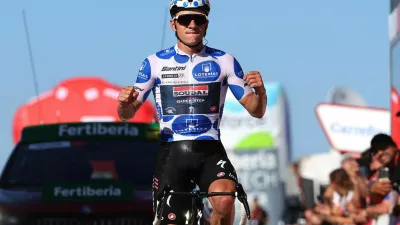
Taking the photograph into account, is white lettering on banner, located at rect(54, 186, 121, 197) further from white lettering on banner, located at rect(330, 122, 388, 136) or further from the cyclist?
white lettering on banner, located at rect(330, 122, 388, 136)

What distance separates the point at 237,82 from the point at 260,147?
1015 inches

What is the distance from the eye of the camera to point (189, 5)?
29.3 feet

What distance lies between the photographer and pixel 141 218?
1177cm

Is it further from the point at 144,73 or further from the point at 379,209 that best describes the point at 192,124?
the point at 379,209

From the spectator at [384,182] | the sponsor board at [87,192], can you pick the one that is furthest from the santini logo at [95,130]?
the spectator at [384,182]

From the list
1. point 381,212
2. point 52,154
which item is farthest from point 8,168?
point 381,212

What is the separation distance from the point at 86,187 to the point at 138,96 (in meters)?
3.10

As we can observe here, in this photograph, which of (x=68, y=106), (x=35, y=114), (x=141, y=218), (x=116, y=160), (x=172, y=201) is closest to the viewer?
(x=172, y=201)

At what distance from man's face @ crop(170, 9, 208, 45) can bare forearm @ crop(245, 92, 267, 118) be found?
53 cm

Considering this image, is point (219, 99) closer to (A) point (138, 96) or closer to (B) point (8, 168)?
(A) point (138, 96)

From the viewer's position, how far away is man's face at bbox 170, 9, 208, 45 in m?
8.95

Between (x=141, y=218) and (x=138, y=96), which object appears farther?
(x=141, y=218)

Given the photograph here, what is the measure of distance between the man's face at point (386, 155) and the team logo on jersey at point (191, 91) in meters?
4.04

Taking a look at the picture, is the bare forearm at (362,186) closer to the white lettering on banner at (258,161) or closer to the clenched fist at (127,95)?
the clenched fist at (127,95)
